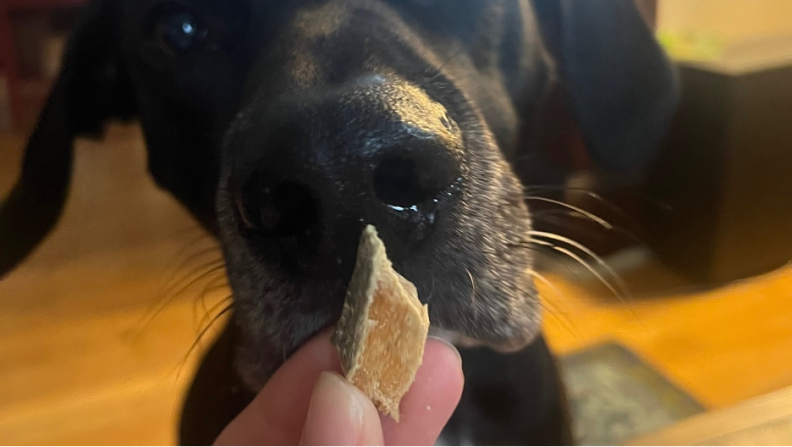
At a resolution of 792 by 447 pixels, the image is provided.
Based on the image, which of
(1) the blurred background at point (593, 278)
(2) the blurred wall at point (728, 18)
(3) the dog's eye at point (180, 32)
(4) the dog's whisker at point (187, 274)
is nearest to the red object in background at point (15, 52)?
(1) the blurred background at point (593, 278)

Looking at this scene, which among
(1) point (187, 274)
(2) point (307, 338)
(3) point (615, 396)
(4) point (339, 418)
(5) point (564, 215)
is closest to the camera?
(4) point (339, 418)

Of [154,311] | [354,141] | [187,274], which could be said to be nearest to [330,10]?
[354,141]

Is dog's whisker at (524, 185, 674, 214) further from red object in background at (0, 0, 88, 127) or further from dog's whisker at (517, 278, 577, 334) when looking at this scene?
red object in background at (0, 0, 88, 127)

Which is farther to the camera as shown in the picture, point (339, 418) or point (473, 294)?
Result: point (473, 294)

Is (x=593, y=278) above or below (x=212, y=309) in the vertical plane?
below

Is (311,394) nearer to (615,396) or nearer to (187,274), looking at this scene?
(187,274)

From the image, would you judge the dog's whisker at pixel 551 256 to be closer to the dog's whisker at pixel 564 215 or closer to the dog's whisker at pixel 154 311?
the dog's whisker at pixel 564 215
